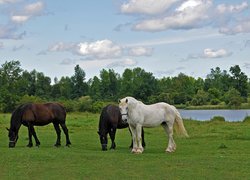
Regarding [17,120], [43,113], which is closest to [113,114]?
[43,113]

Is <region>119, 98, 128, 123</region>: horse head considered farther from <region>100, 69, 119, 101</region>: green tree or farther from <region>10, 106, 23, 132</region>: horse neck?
<region>100, 69, 119, 101</region>: green tree

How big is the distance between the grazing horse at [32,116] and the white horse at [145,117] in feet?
12.6

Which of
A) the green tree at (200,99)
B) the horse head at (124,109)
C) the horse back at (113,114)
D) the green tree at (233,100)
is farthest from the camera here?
the green tree at (200,99)

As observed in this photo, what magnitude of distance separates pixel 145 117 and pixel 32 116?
16.0 feet

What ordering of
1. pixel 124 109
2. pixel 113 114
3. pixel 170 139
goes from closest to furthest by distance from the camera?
pixel 124 109, pixel 170 139, pixel 113 114

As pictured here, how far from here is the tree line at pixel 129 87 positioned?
91.7 m

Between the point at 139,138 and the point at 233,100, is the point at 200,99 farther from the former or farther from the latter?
the point at 139,138

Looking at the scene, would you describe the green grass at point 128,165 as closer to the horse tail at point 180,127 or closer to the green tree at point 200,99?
the horse tail at point 180,127

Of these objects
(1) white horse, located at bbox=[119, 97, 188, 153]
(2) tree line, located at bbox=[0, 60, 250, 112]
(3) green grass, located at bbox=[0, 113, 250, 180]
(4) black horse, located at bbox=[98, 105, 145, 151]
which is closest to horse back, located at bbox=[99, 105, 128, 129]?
(4) black horse, located at bbox=[98, 105, 145, 151]

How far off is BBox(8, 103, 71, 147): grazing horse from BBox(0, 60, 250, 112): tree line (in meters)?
68.6

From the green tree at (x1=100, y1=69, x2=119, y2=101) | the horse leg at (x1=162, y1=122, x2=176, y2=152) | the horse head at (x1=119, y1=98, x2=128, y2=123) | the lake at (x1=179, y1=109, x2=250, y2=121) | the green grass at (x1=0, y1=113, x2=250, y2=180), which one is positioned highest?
the green tree at (x1=100, y1=69, x2=119, y2=101)

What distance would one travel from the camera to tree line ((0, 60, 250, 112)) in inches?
3610

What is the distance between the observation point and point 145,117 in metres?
16.3

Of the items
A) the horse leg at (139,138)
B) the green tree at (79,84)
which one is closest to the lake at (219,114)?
the horse leg at (139,138)
